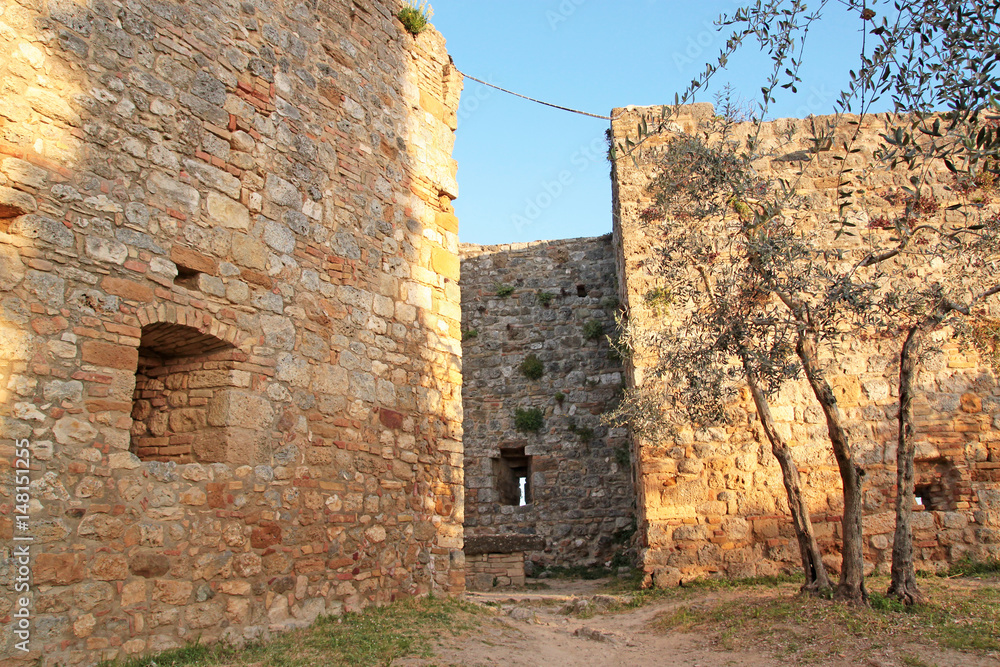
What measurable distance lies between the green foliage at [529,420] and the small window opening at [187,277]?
8.44m

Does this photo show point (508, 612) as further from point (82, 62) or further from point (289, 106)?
point (82, 62)

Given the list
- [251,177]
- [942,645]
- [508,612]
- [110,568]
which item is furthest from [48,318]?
[942,645]

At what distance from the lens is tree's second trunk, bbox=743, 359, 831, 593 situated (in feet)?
24.5

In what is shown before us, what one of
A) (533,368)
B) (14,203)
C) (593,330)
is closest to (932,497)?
(593,330)

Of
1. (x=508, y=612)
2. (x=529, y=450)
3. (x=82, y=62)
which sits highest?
(x=82, y=62)

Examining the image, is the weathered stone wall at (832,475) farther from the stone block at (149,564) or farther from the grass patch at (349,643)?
the stone block at (149,564)

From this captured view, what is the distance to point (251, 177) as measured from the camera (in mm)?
6195

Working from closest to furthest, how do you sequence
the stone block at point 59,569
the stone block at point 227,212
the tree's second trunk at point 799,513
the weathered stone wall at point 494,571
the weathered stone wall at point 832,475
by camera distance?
the stone block at point 59,569 < the stone block at point 227,212 < the tree's second trunk at point 799,513 < the weathered stone wall at point 832,475 < the weathered stone wall at point 494,571

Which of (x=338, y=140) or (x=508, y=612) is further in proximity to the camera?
(x=508, y=612)

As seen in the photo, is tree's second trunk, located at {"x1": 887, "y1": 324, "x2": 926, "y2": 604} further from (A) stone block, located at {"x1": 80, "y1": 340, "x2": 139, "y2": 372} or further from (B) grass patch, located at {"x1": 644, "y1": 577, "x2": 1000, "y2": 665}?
(A) stone block, located at {"x1": 80, "y1": 340, "x2": 139, "y2": 372}

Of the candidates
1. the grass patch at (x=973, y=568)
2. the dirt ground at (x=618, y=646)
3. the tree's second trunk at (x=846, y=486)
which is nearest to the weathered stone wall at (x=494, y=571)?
the dirt ground at (x=618, y=646)

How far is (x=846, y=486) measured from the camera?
279 inches

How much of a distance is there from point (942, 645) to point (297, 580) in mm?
4860

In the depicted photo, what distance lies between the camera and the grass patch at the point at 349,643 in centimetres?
497
